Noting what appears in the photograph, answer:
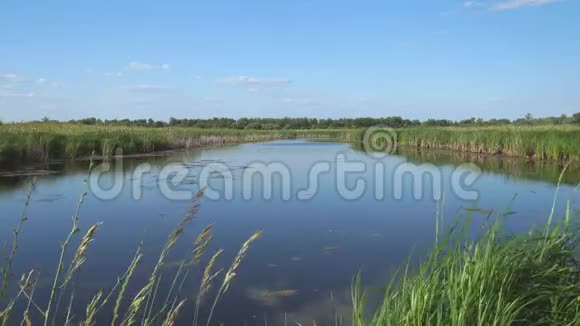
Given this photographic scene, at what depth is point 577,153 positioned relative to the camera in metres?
17.1

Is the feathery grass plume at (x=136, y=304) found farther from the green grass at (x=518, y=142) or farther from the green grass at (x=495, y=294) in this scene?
the green grass at (x=518, y=142)

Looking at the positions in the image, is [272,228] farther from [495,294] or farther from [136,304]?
[136,304]

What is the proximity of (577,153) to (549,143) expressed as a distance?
131cm

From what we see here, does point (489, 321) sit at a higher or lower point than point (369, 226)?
higher

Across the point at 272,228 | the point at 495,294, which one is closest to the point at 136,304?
the point at 495,294

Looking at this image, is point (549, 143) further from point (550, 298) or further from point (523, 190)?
point (550, 298)

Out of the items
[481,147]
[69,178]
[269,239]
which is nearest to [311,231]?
[269,239]

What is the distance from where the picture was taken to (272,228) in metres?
6.87

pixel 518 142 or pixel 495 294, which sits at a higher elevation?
pixel 518 142

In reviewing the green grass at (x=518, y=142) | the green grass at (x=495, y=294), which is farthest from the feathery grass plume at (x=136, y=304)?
the green grass at (x=518, y=142)

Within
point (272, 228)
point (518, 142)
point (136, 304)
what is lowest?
point (272, 228)

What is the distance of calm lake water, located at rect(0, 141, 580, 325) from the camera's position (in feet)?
14.1

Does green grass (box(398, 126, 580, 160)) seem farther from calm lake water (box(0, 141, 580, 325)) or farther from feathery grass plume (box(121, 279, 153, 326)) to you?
feathery grass plume (box(121, 279, 153, 326))

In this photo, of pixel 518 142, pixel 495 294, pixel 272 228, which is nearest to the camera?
pixel 495 294
